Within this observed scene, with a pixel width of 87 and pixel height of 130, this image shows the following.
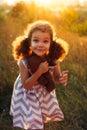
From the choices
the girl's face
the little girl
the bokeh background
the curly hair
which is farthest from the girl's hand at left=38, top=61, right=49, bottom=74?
the bokeh background

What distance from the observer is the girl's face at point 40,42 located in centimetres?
414

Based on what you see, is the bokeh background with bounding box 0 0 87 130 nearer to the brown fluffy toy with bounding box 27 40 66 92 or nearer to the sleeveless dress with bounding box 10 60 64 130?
the sleeveless dress with bounding box 10 60 64 130

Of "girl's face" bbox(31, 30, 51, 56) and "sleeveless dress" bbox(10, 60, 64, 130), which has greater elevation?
"girl's face" bbox(31, 30, 51, 56)

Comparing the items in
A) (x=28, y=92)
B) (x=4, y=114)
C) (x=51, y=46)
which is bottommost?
(x=4, y=114)

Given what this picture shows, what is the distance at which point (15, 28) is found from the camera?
8.94m

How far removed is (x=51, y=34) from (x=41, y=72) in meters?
0.39

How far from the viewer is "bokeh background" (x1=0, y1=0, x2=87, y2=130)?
5438 mm

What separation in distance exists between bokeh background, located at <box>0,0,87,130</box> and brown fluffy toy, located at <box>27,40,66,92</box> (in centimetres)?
105

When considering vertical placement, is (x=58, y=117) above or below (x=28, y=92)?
below

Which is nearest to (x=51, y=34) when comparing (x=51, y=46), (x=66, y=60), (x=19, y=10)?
(x=51, y=46)

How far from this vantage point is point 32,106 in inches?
167

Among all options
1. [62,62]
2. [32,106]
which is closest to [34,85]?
[32,106]

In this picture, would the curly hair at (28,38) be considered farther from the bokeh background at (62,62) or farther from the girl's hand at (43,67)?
the bokeh background at (62,62)

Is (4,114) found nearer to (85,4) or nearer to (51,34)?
(51,34)
